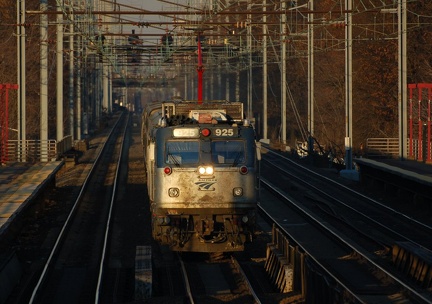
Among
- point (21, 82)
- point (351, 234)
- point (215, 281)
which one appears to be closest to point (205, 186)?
point (215, 281)

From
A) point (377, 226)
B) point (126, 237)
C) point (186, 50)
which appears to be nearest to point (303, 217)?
point (377, 226)

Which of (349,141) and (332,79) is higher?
(332,79)

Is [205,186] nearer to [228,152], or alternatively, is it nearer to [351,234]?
[228,152]

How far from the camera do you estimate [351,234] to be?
20.7m

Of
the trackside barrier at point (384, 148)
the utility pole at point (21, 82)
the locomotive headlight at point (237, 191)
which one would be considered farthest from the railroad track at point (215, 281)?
the trackside barrier at point (384, 148)

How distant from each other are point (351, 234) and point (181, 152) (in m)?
5.81

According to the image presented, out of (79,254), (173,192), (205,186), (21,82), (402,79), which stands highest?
(21,82)

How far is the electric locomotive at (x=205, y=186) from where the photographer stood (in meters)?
16.5

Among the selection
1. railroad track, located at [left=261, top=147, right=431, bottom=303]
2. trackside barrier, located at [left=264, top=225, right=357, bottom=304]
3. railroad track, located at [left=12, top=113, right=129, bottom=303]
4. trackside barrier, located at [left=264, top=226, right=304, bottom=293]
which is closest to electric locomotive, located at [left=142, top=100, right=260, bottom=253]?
trackside barrier, located at [left=264, top=226, right=304, bottom=293]

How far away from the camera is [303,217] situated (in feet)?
77.9

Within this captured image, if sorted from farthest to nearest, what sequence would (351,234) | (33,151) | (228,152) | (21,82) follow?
1. (33,151)
2. (21,82)
3. (351,234)
4. (228,152)

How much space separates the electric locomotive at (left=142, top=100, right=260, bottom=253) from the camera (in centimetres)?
1655

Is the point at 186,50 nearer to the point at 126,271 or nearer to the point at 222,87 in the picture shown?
the point at 126,271

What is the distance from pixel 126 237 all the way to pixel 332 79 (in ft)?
129
